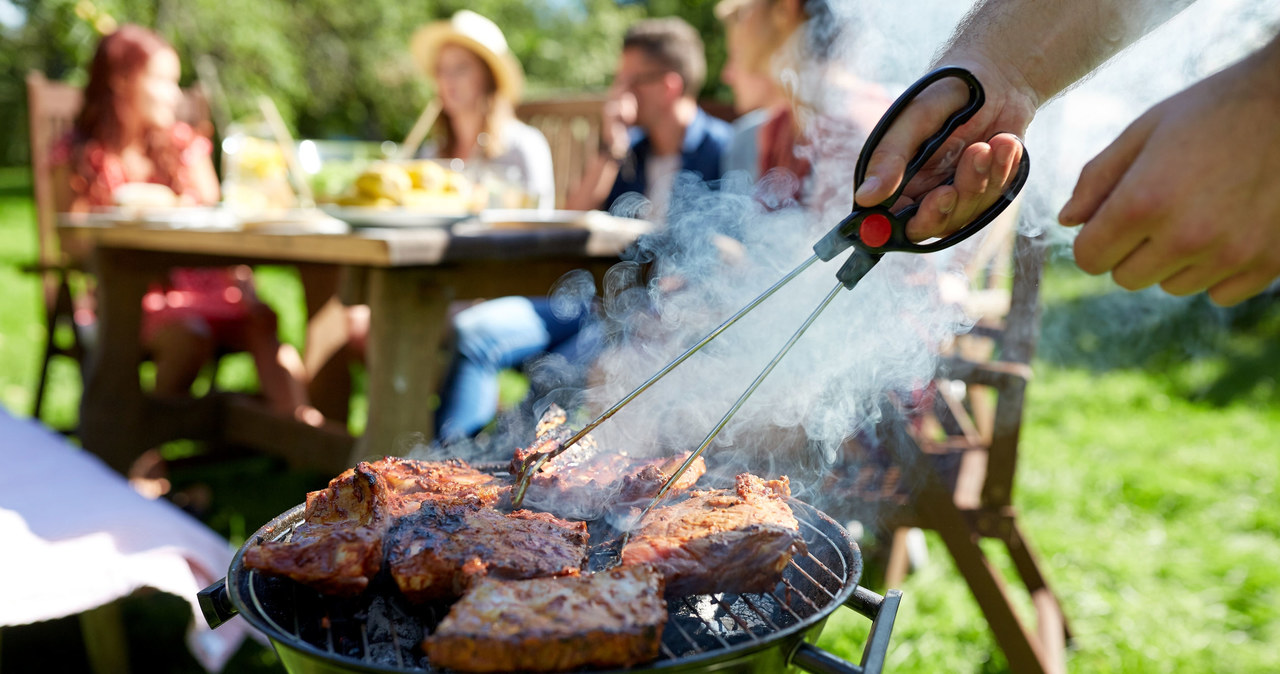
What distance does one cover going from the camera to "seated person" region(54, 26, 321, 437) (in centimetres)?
386

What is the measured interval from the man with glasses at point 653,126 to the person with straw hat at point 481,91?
1.28 feet

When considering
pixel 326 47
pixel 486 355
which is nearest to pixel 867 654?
pixel 486 355

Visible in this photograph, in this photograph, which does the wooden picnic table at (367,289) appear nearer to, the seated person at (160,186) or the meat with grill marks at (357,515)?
the seated person at (160,186)

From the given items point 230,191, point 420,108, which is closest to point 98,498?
point 230,191

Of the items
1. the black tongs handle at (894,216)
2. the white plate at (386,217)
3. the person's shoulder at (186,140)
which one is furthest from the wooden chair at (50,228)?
the black tongs handle at (894,216)

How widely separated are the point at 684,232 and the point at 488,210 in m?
0.77

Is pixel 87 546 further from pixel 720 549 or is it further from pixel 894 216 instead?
pixel 894 216

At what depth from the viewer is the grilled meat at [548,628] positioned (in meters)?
0.98

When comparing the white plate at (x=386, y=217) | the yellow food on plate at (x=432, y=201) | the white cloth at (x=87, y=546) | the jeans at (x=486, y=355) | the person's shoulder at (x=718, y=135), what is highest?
the person's shoulder at (x=718, y=135)

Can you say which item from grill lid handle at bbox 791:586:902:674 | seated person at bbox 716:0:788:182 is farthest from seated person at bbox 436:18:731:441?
grill lid handle at bbox 791:586:902:674

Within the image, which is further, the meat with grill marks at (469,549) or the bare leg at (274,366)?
the bare leg at (274,366)

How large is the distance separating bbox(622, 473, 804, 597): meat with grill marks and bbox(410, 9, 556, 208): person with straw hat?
138 inches

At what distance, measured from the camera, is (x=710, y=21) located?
17266 mm

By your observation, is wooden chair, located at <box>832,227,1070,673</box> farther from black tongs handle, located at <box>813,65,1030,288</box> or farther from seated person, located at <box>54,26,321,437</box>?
seated person, located at <box>54,26,321,437</box>
